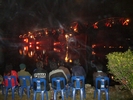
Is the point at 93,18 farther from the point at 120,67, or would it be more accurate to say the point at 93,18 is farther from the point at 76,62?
the point at 120,67

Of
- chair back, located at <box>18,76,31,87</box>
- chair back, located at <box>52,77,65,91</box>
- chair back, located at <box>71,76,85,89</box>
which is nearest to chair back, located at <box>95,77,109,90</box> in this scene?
chair back, located at <box>71,76,85,89</box>

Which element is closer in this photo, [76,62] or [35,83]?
[35,83]

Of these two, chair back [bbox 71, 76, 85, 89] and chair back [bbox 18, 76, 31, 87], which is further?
chair back [bbox 18, 76, 31, 87]

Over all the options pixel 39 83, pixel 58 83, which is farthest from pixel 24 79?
pixel 58 83

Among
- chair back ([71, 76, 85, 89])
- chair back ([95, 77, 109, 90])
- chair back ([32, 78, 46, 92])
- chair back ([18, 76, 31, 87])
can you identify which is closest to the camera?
chair back ([32, 78, 46, 92])

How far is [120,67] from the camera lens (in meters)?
4.61

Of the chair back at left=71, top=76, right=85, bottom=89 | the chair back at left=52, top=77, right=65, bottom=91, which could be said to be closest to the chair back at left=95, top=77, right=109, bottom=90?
the chair back at left=71, top=76, right=85, bottom=89

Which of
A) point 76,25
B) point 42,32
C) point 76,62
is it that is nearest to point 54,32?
point 42,32

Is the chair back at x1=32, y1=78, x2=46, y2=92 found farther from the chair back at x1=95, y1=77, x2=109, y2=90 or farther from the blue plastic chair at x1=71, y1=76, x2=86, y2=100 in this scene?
the chair back at x1=95, y1=77, x2=109, y2=90

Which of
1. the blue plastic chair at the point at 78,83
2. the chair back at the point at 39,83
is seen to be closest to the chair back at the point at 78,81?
the blue plastic chair at the point at 78,83

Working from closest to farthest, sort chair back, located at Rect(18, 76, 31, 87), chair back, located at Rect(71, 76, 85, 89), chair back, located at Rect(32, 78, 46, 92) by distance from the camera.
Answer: chair back, located at Rect(32, 78, 46, 92)
chair back, located at Rect(71, 76, 85, 89)
chair back, located at Rect(18, 76, 31, 87)

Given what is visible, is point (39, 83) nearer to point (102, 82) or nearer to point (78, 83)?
point (78, 83)

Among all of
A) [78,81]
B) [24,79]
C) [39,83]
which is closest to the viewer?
[39,83]

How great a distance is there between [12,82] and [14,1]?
50.6 ft
